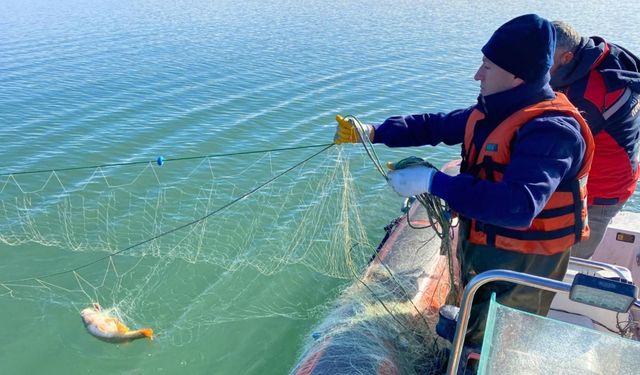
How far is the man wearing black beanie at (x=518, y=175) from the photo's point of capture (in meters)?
2.16

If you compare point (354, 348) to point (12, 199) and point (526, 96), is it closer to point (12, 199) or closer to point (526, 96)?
point (526, 96)

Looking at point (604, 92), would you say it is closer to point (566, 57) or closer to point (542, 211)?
point (566, 57)

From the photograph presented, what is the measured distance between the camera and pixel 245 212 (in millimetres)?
6621

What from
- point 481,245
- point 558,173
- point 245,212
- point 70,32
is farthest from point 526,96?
point 70,32

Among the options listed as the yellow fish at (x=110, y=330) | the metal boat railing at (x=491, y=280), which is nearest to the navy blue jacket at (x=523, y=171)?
the metal boat railing at (x=491, y=280)

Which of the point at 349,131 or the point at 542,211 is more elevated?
the point at 349,131

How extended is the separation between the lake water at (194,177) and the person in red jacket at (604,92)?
1758 mm

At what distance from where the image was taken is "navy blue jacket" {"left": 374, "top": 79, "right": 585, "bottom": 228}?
2121 mm

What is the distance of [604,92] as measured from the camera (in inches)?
123

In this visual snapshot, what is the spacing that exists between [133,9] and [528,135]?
21677 millimetres

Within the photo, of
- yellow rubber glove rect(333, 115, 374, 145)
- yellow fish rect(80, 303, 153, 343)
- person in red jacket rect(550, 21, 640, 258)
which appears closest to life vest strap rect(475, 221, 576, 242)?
person in red jacket rect(550, 21, 640, 258)

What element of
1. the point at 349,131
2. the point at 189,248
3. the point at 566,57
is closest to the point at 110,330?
the point at 189,248

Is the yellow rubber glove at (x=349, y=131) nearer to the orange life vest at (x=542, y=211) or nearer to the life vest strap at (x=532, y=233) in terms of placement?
the orange life vest at (x=542, y=211)

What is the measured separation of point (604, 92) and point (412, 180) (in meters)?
1.44
